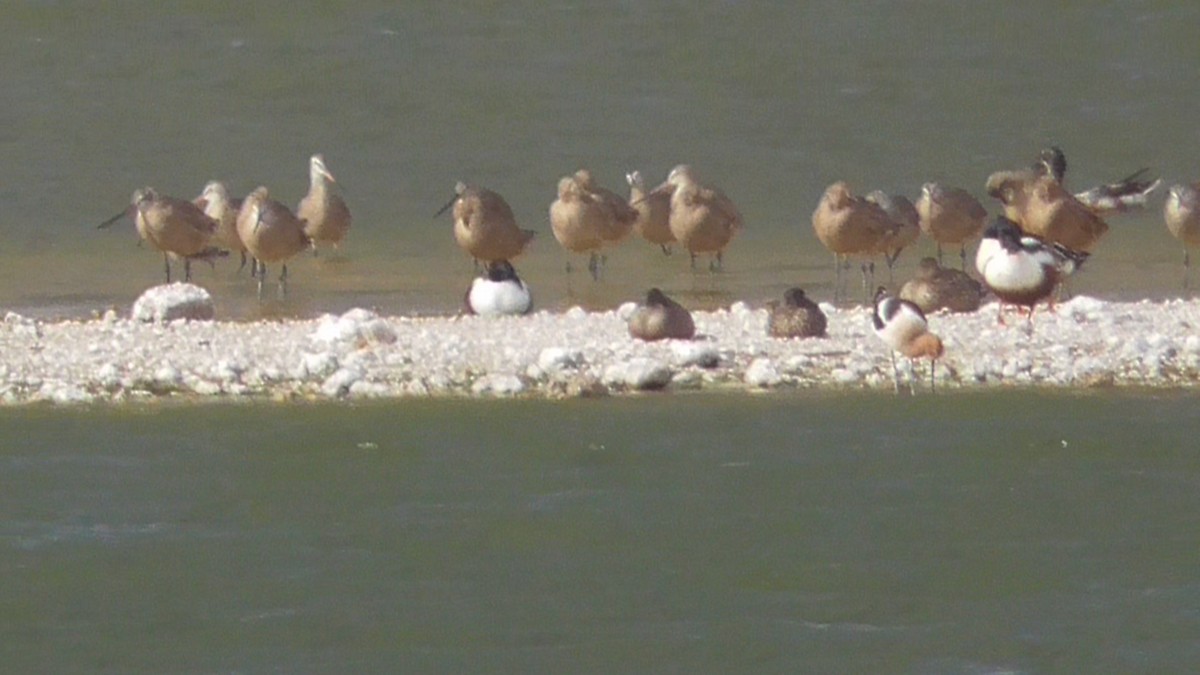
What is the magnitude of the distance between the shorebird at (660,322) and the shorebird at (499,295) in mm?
1682

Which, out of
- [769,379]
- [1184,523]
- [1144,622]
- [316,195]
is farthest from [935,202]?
[1144,622]

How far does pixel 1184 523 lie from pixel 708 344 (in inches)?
139

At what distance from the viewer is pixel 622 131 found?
25609mm

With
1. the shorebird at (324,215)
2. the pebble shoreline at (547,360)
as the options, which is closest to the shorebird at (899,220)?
the pebble shoreline at (547,360)

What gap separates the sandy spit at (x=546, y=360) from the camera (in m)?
14.0

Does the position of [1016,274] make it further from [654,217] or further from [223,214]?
[223,214]

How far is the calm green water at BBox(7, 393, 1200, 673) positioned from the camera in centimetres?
1007

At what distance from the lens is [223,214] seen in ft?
67.6

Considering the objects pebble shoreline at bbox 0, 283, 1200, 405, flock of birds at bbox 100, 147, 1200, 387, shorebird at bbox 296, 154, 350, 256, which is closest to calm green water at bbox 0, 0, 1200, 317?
shorebird at bbox 296, 154, 350, 256

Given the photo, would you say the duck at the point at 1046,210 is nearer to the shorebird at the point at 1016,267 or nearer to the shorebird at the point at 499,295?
the shorebird at the point at 1016,267

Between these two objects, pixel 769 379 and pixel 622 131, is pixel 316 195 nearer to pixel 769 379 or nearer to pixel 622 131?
pixel 622 131

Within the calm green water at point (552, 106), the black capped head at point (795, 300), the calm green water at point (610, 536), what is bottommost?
the calm green water at point (610, 536)

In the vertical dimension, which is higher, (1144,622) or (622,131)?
(622,131)

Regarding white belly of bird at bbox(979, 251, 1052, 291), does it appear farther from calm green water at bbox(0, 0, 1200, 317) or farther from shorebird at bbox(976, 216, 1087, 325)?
calm green water at bbox(0, 0, 1200, 317)
